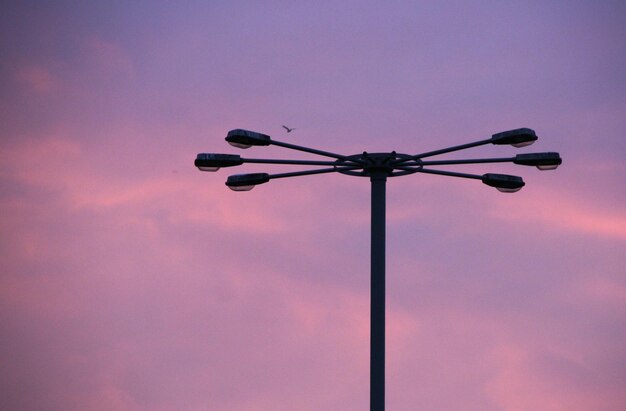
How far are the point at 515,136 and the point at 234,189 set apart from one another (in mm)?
3856

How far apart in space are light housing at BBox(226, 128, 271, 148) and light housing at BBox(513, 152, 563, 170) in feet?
11.0

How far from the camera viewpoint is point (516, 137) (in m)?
16.6

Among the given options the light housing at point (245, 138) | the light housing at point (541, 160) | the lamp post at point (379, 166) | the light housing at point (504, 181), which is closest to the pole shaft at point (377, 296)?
the lamp post at point (379, 166)

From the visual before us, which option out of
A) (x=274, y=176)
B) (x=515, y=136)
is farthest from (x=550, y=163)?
(x=274, y=176)

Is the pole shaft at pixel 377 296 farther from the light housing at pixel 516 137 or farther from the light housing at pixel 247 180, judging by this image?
the light housing at pixel 516 137

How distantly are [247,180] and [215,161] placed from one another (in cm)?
50

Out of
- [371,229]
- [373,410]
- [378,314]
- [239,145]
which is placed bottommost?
[373,410]

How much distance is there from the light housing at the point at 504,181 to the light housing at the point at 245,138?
2989 millimetres

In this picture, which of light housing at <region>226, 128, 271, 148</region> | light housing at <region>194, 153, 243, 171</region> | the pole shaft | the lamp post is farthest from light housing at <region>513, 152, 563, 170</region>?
light housing at <region>194, 153, 243, 171</region>

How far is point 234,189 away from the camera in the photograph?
17172mm

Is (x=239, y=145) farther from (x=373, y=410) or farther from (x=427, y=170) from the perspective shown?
(x=373, y=410)

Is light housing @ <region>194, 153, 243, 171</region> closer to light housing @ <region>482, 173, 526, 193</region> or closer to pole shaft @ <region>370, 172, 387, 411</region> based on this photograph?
pole shaft @ <region>370, 172, 387, 411</region>

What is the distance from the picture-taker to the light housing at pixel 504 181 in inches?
656

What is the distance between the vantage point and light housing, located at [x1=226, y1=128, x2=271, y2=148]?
16.8 m
